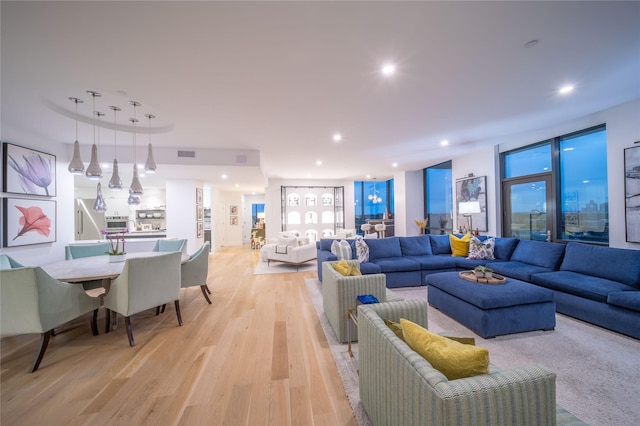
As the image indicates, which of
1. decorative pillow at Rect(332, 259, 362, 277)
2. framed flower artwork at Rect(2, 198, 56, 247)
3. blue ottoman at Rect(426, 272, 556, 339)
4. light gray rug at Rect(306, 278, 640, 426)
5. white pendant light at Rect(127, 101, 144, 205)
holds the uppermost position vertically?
white pendant light at Rect(127, 101, 144, 205)

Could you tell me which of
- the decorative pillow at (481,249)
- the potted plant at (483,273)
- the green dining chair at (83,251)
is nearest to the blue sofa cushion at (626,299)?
the potted plant at (483,273)

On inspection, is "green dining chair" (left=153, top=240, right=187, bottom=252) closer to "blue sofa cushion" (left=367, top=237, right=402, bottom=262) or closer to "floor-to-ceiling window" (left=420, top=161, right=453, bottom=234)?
"blue sofa cushion" (left=367, top=237, right=402, bottom=262)

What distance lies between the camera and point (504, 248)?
4.43m

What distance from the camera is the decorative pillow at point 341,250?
448 centimetres

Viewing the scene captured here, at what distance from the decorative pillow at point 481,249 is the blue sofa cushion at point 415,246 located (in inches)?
30.4

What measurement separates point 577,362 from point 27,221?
23.5 ft

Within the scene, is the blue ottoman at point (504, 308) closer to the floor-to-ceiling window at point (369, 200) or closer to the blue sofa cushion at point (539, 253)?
the blue sofa cushion at point (539, 253)

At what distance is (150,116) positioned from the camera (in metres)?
3.45

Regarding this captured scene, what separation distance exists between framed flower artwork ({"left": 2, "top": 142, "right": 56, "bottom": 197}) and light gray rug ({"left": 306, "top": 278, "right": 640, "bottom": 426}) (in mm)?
4957

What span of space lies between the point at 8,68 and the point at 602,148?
7.67m

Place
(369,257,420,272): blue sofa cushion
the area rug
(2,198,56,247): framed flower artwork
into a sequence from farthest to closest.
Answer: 1. the area rug
2. (369,257,420,272): blue sofa cushion
3. (2,198,56,247): framed flower artwork

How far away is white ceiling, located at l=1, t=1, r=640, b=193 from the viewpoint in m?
1.75

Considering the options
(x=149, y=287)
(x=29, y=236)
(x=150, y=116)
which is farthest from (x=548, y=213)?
(x=29, y=236)

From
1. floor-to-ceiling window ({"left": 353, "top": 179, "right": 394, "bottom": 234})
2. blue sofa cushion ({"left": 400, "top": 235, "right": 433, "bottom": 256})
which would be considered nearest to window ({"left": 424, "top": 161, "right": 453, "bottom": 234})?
blue sofa cushion ({"left": 400, "top": 235, "right": 433, "bottom": 256})
